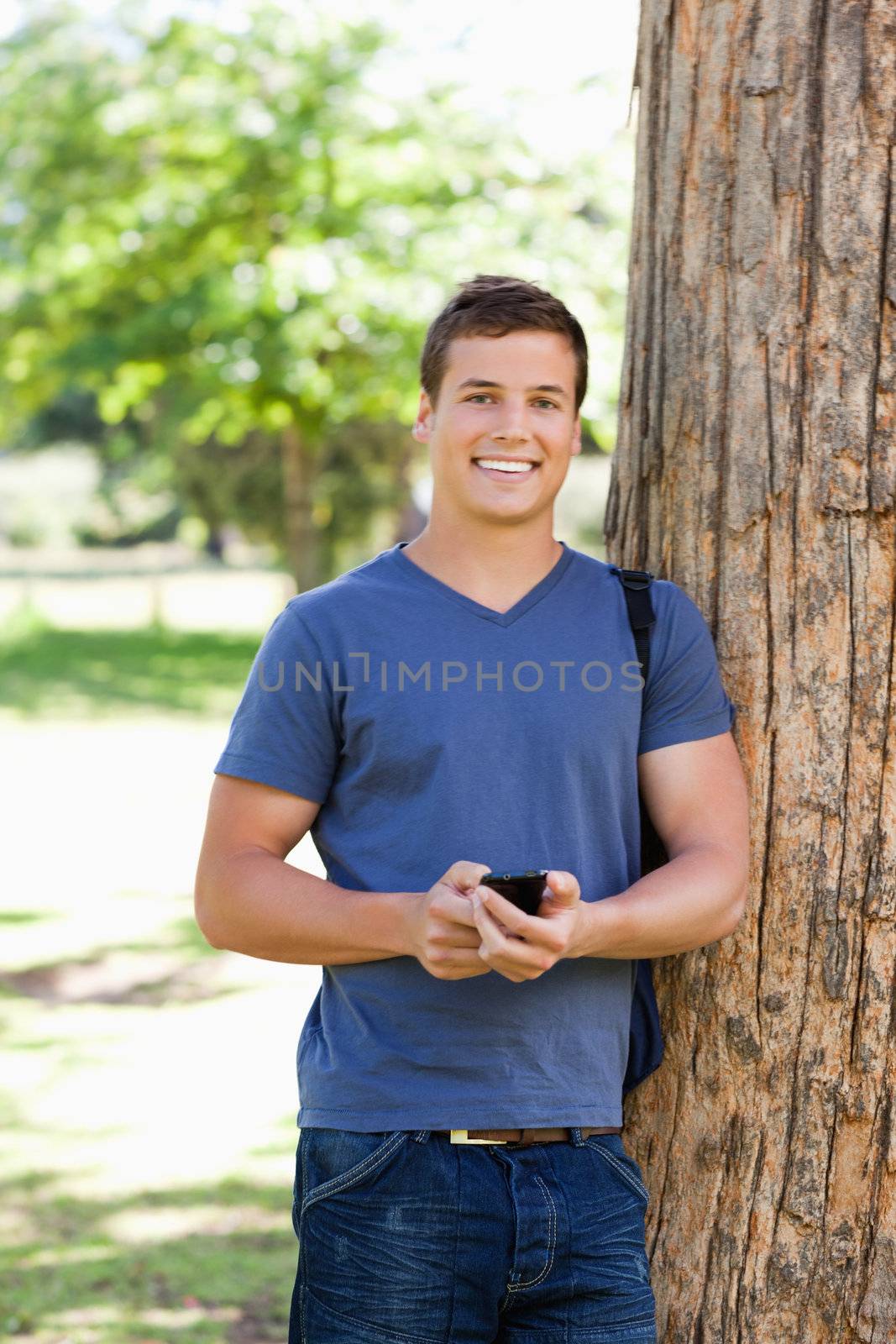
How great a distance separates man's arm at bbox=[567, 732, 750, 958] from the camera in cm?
221

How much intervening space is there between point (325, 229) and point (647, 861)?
1305 centimetres

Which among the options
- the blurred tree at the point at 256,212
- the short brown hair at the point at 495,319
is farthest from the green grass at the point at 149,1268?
the blurred tree at the point at 256,212

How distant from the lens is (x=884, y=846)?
2.46 m

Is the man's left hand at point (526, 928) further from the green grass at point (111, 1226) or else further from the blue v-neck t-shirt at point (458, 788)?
the green grass at point (111, 1226)

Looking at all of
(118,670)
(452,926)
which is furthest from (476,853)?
(118,670)

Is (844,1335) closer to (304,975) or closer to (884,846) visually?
(884,846)

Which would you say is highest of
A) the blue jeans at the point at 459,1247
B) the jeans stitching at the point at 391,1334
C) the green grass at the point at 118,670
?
the blue jeans at the point at 459,1247

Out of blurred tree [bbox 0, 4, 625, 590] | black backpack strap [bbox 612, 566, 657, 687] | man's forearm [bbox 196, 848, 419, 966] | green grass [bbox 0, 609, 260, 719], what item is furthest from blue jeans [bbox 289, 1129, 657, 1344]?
green grass [bbox 0, 609, 260, 719]

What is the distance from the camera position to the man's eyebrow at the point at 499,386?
2453 mm

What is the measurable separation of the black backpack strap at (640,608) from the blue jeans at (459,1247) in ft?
2.52

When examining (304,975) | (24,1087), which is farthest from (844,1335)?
(304,975)

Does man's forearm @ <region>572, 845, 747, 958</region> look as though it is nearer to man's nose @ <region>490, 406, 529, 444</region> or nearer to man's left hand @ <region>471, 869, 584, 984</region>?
man's left hand @ <region>471, 869, 584, 984</region>

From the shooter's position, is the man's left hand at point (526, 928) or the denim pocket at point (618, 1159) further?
the denim pocket at point (618, 1159)

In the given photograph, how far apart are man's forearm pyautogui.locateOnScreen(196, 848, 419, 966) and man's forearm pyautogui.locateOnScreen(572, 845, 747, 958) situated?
0.28 metres
